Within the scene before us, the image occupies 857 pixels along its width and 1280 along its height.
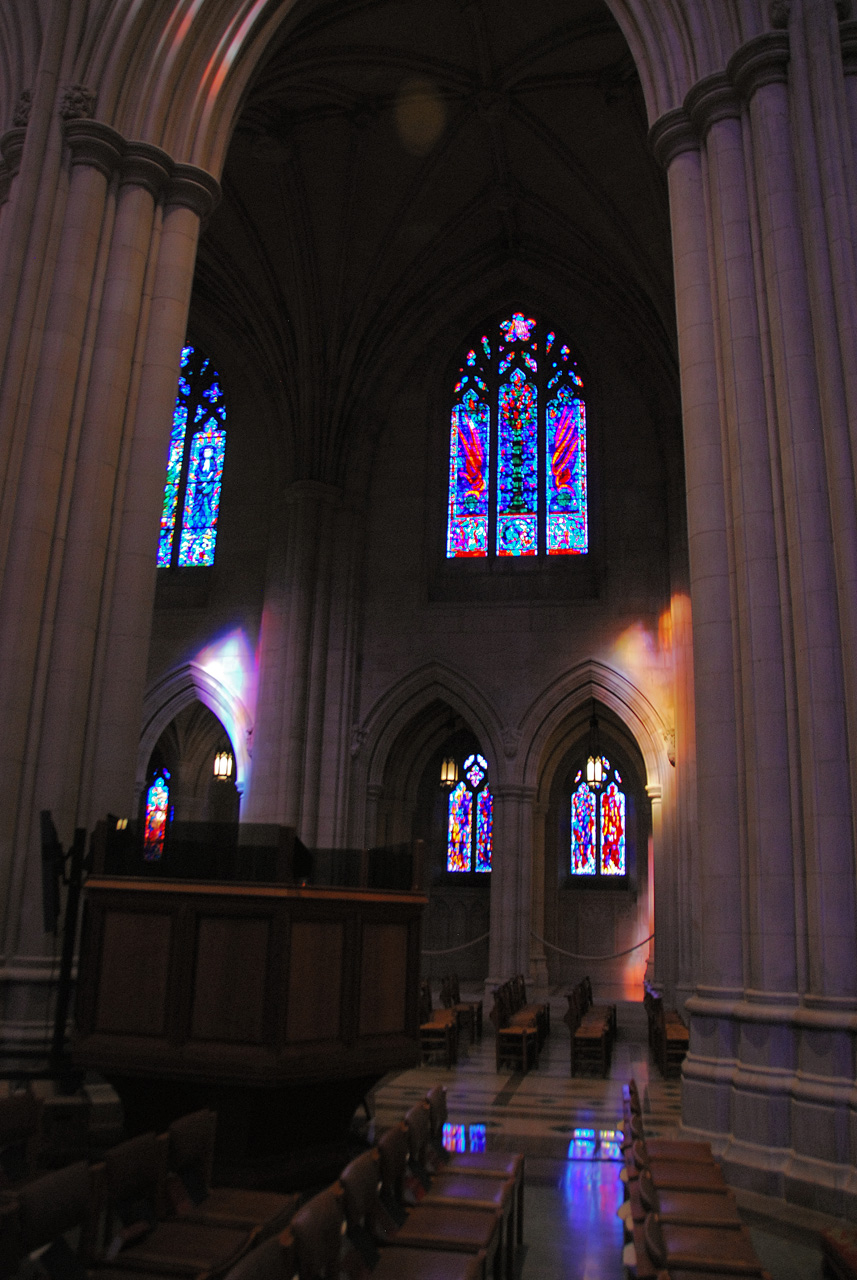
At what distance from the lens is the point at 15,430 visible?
8.46 meters

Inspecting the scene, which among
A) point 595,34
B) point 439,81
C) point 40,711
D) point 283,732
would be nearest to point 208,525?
point 283,732

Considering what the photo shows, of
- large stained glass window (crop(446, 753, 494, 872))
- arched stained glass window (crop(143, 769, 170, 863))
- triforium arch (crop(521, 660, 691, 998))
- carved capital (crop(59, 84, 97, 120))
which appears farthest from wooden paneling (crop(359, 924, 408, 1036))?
arched stained glass window (crop(143, 769, 170, 863))

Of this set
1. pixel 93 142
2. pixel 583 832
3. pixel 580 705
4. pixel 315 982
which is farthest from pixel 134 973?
pixel 583 832

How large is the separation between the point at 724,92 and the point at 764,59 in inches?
14.4

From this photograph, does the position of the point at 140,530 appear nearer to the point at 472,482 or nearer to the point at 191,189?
the point at 191,189

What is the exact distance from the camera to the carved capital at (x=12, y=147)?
9.70 metres

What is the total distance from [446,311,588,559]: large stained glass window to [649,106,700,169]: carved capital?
9.84 meters

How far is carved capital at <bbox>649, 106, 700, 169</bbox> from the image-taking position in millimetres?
8367

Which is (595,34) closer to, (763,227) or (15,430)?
(763,227)

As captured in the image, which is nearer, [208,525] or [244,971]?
[244,971]

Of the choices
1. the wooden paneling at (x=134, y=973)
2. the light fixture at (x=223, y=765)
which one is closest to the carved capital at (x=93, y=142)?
the wooden paneling at (x=134, y=973)

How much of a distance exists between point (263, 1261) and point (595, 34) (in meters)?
16.0

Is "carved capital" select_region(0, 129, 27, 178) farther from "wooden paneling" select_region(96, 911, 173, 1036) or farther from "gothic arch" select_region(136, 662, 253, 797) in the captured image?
"gothic arch" select_region(136, 662, 253, 797)

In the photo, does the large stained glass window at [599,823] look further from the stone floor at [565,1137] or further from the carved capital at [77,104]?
the carved capital at [77,104]
